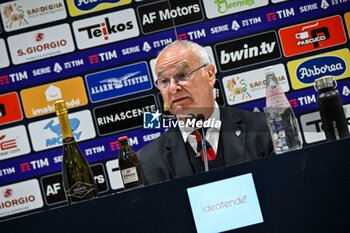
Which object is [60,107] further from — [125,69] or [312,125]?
[312,125]

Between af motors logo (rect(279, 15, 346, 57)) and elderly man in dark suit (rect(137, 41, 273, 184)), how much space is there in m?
1.54

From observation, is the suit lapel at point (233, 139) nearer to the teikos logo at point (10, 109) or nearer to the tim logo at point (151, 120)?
the tim logo at point (151, 120)

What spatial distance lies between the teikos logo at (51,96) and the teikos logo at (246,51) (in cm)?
107

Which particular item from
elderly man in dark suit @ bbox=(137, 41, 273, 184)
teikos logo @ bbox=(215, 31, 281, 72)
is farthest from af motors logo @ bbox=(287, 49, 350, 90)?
elderly man in dark suit @ bbox=(137, 41, 273, 184)

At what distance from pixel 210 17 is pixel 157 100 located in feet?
2.42

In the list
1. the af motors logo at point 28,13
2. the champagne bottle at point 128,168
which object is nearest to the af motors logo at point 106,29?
the af motors logo at point 28,13

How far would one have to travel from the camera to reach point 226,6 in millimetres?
4039

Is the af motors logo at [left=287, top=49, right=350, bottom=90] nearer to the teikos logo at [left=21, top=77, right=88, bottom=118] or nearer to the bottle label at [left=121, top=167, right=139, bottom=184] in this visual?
the teikos logo at [left=21, top=77, right=88, bottom=118]

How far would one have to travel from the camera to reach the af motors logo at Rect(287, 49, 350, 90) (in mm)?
4023

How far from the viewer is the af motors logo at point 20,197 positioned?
3990 mm

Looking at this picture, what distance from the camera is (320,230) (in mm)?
1271

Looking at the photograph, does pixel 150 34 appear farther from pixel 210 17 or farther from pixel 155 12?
pixel 210 17

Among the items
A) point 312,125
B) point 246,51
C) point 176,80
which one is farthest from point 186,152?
point 312,125

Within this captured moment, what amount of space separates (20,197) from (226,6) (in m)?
2.10
